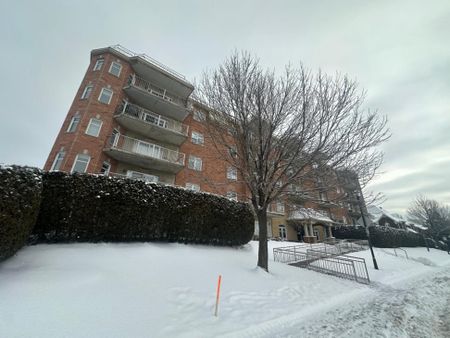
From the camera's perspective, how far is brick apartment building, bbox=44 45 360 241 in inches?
544

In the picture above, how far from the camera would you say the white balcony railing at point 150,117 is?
16.5 metres

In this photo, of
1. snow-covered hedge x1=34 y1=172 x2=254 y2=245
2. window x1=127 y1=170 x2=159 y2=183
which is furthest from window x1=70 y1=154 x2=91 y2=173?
snow-covered hedge x1=34 y1=172 x2=254 y2=245

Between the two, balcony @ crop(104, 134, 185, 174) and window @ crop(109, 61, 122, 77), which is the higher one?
window @ crop(109, 61, 122, 77)

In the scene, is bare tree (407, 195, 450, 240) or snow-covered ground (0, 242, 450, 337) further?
bare tree (407, 195, 450, 240)

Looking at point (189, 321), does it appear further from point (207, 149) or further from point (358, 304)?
point (207, 149)

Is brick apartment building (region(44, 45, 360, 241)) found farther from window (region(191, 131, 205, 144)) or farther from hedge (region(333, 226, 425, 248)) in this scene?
hedge (region(333, 226, 425, 248))

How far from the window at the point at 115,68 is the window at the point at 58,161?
854cm

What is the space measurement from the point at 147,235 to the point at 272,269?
564cm

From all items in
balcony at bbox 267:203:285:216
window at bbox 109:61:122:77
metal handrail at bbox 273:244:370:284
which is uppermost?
window at bbox 109:61:122:77

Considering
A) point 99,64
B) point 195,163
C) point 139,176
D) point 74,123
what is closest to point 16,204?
point 139,176

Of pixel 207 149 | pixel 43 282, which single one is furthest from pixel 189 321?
pixel 207 149

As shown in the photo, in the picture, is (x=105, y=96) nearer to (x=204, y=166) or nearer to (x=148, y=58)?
(x=148, y=58)

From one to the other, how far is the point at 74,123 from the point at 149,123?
539 cm

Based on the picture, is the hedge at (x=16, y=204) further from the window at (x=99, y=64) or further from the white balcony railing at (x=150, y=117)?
the window at (x=99, y=64)
